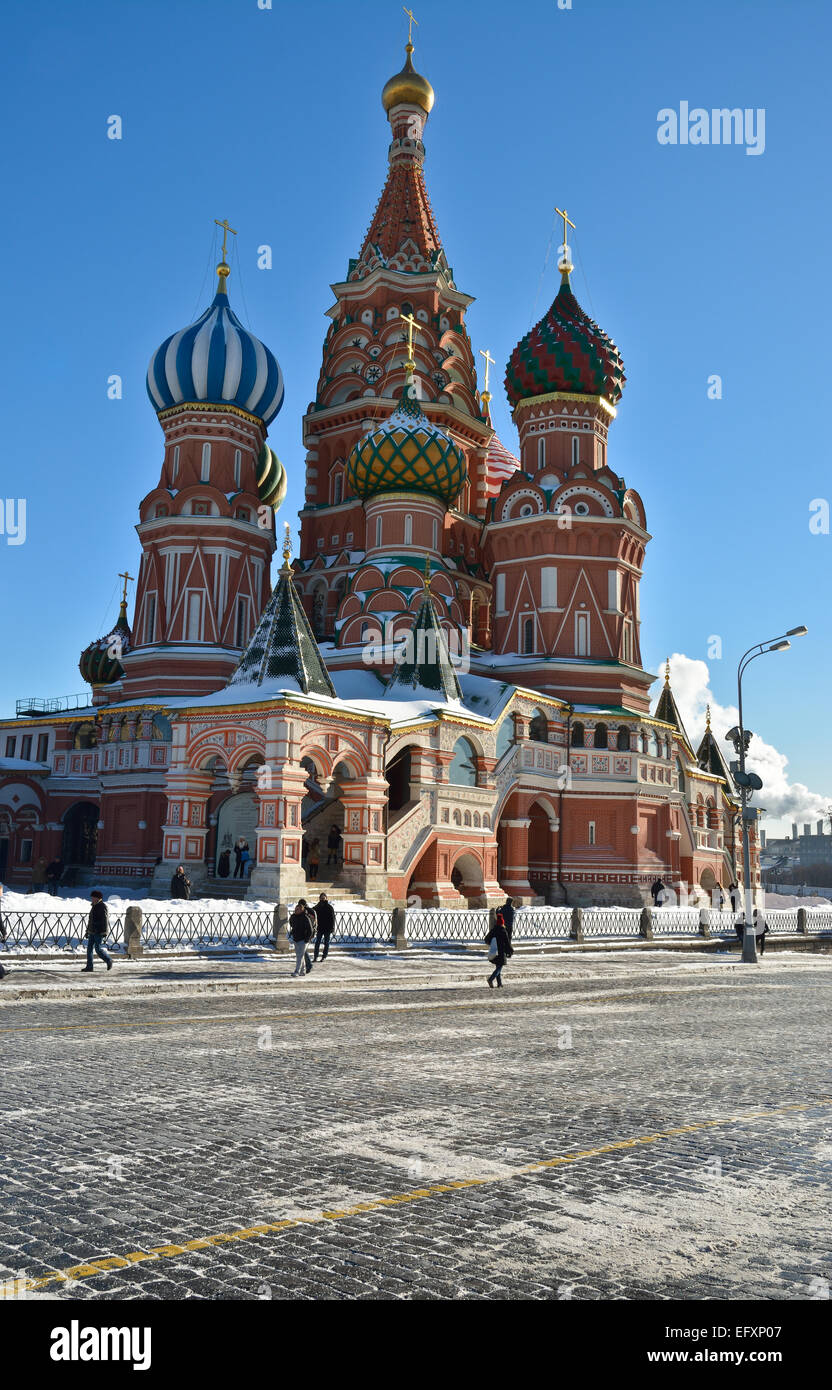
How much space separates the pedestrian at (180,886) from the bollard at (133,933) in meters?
6.90

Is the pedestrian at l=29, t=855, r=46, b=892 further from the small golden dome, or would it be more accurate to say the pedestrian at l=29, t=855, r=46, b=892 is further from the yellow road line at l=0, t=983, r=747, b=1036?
the small golden dome

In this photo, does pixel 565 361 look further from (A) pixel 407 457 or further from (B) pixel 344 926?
(B) pixel 344 926

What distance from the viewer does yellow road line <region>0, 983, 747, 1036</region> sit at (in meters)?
11.0

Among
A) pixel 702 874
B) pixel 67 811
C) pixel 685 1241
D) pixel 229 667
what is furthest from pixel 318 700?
pixel 702 874

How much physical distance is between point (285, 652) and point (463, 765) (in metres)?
7.05

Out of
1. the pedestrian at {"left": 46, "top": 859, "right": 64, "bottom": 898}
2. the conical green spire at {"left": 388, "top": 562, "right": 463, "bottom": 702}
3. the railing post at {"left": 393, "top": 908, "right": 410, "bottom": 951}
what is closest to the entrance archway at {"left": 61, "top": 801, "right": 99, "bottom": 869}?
the pedestrian at {"left": 46, "top": 859, "right": 64, "bottom": 898}

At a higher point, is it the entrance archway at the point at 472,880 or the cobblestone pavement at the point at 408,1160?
the entrance archway at the point at 472,880

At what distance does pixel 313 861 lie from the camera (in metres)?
28.4

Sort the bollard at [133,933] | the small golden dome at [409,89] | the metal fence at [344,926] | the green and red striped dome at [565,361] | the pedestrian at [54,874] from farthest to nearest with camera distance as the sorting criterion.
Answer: the small golden dome at [409,89] < the green and red striped dome at [565,361] < the pedestrian at [54,874] < the metal fence at [344,926] < the bollard at [133,933]

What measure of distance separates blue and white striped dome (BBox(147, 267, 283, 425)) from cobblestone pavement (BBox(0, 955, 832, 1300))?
31.0m

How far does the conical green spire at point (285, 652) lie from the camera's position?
87.8ft

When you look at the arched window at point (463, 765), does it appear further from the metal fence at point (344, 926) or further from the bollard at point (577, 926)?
the bollard at point (577, 926)

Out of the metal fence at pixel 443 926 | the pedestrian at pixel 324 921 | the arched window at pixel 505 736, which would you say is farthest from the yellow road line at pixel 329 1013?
the arched window at pixel 505 736
